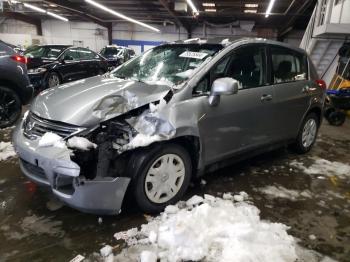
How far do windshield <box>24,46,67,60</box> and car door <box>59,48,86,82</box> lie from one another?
8.9 inches

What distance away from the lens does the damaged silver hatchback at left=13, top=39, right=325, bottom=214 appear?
231 cm

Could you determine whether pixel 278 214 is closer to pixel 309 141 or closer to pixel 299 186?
pixel 299 186

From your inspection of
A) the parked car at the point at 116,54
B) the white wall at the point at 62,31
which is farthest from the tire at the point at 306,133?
the white wall at the point at 62,31

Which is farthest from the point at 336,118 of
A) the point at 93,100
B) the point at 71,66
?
the point at 71,66

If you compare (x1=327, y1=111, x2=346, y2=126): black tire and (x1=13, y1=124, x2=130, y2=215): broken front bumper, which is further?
(x1=327, y1=111, x2=346, y2=126): black tire

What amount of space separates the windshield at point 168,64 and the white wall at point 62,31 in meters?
22.1

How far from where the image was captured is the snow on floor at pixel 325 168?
3949 mm

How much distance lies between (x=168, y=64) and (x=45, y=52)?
748cm

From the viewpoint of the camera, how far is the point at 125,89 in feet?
9.11

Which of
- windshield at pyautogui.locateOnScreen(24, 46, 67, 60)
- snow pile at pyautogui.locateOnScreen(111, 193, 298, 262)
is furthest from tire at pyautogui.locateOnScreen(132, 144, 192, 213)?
windshield at pyautogui.locateOnScreen(24, 46, 67, 60)

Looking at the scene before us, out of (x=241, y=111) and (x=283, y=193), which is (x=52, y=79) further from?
(x=283, y=193)

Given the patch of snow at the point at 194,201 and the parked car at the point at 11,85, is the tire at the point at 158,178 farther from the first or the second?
the parked car at the point at 11,85

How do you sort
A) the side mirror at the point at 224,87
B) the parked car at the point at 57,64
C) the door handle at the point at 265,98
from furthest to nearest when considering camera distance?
the parked car at the point at 57,64 → the door handle at the point at 265,98 → the side mirror at the point at 224,87

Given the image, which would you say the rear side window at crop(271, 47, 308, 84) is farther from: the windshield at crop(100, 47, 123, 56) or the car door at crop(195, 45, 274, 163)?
the windshield at crop(100, 47, 123, 56)
